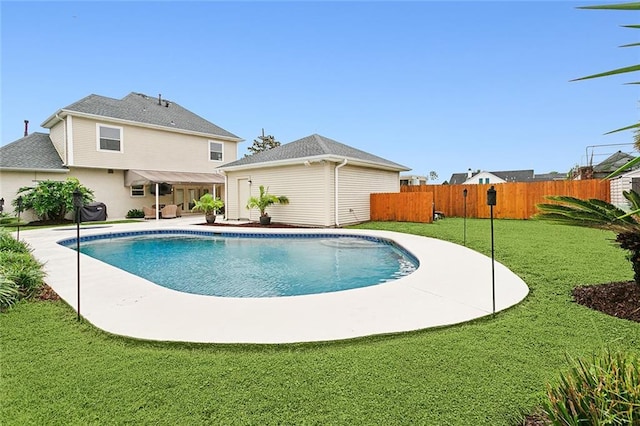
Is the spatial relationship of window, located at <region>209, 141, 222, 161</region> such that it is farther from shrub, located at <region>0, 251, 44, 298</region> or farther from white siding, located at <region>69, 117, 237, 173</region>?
shrub, located at <region>0, 251, 44, 298</region>

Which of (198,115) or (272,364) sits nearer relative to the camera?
(272,364)

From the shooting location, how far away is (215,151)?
26.5 metres

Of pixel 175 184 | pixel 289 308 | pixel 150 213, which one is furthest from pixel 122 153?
pixel 289 308

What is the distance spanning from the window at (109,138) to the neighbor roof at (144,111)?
0.81m

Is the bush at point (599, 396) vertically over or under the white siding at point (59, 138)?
under

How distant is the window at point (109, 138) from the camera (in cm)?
2031

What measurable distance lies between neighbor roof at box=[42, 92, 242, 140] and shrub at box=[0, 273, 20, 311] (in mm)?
17858

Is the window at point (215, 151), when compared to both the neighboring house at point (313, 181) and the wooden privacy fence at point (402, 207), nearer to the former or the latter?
the neighboring house at point (313, 181)

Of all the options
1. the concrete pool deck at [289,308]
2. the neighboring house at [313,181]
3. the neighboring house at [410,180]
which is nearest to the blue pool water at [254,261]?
the concrete pool deck at [289,308]

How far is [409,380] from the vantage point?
2771 millimetres

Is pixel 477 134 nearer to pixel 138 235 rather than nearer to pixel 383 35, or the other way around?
pixel 383 35

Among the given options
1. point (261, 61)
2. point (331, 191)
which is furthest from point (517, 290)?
point (261, 61)

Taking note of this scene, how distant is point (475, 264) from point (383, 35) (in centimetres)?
1249

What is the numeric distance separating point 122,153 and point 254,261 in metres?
17.0
